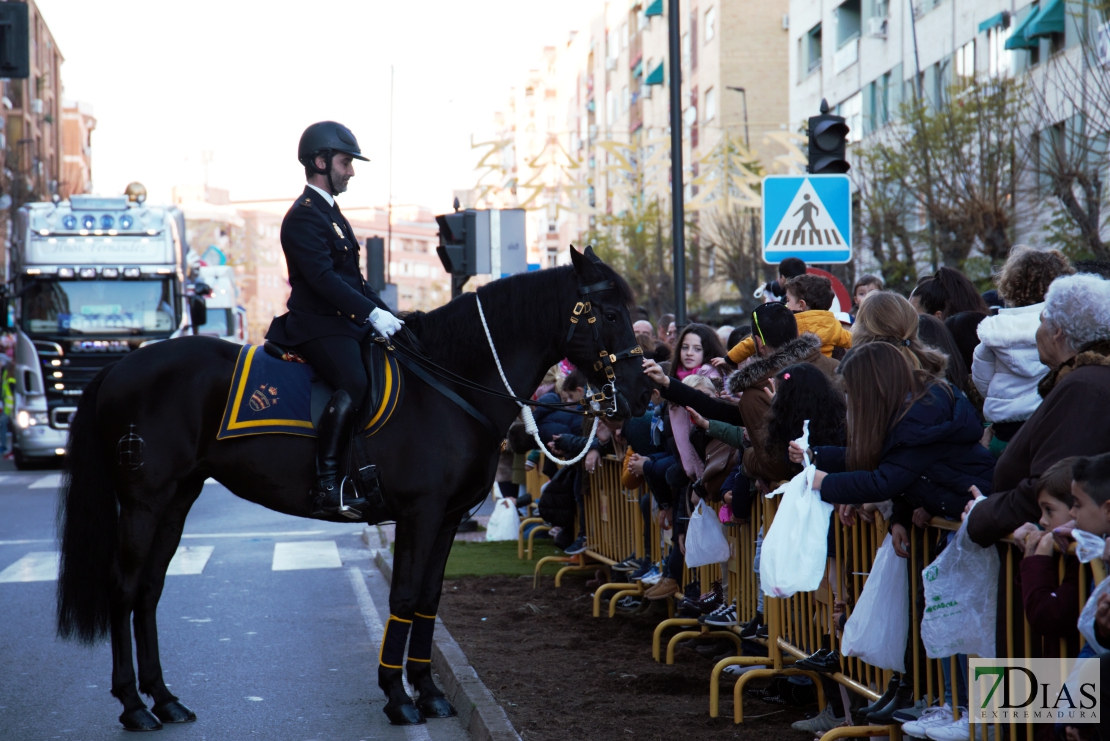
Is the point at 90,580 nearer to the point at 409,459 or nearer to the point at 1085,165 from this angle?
the point at 409,459

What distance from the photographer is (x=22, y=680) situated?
7.48 metres

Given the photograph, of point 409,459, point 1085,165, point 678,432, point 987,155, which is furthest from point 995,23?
point 409,459

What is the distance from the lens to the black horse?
648 centimetres

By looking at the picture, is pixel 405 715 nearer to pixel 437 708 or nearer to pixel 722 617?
pixel 437 708

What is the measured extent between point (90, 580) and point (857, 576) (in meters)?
3.84

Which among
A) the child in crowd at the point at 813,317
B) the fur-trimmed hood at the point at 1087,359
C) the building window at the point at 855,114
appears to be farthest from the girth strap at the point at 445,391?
the building window at the point at 855,114

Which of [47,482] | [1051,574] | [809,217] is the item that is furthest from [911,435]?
[47,482]

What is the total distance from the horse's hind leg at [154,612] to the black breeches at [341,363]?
992 mm

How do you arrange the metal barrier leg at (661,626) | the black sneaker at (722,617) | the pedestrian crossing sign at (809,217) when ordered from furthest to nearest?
the pedestrian crossing sign at (809,217) → the metal barrier leg at (661,626) → the black sneaker at (722,617)

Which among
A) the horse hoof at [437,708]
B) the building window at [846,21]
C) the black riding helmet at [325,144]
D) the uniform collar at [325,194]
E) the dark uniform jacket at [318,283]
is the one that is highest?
the building window at [846,21]

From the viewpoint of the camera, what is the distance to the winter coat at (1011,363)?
241 inches

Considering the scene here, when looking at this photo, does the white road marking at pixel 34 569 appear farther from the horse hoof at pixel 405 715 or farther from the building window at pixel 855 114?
the building window at pixel 855 114

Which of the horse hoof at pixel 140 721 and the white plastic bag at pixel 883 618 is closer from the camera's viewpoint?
the white plastic bag at pixel 883 618

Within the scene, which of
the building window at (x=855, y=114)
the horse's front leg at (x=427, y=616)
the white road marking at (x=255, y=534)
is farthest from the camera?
the building window at (x=855, y=114)
